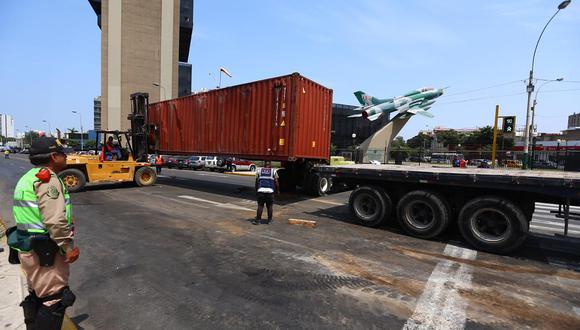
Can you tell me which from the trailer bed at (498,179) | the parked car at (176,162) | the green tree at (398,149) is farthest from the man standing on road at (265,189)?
the green tree at (398,149)

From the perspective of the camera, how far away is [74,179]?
12.9 metres

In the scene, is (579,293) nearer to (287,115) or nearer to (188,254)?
(188,254)

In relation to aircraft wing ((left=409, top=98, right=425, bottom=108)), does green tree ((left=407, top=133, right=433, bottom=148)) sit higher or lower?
lower

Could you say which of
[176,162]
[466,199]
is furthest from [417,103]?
[466,199]

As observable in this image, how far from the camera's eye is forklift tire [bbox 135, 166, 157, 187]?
15.2 metres

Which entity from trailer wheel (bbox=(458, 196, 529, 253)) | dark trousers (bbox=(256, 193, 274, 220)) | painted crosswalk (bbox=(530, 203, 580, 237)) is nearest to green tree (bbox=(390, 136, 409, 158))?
painted crosswalk (bbox=(530, 203, 580, 237))

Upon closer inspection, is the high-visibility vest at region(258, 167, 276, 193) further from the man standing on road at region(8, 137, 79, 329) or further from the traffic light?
the traffic light

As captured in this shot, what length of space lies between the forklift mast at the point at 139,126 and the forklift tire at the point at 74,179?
3.70 meters

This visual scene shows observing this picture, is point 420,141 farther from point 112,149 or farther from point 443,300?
point 443,300

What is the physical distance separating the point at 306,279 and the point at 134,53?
65.9 meters

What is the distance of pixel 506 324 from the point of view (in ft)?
12.0

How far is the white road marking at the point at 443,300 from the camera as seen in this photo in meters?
3.62

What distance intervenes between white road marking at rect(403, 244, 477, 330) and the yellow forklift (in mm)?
12769

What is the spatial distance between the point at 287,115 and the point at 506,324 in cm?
Result: 894
